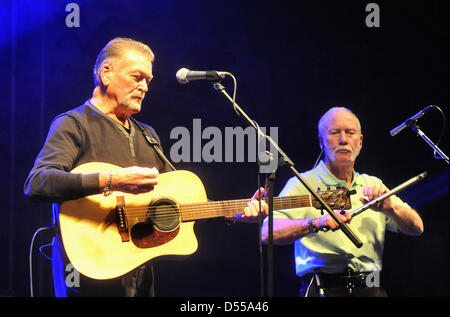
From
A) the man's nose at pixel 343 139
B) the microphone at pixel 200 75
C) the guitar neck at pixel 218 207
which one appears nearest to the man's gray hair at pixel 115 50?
the microphone at pixel 200 75

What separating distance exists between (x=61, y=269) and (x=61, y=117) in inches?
35.2

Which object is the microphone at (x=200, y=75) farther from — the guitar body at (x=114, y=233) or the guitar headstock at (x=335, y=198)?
the guitar headstock at (x=335, y=198)

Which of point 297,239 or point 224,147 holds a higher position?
point 224,147

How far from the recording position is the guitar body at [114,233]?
244 cm

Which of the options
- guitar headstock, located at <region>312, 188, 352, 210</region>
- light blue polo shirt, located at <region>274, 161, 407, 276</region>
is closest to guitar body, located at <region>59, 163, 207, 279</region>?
guitar headstock, located at <region>312, 188, 352, 210</region>

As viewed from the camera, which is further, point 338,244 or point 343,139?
point 343,139

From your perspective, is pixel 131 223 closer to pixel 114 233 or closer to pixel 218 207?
pixel 114 233

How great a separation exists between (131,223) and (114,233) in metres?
0.11

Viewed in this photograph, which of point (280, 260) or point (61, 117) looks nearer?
point (61, 117)

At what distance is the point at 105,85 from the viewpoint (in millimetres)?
3018

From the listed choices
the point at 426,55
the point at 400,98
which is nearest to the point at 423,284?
the point at 400,98

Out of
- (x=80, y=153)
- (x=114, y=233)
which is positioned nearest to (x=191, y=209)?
(x=114, y=233)

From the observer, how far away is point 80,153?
274 centimetres
